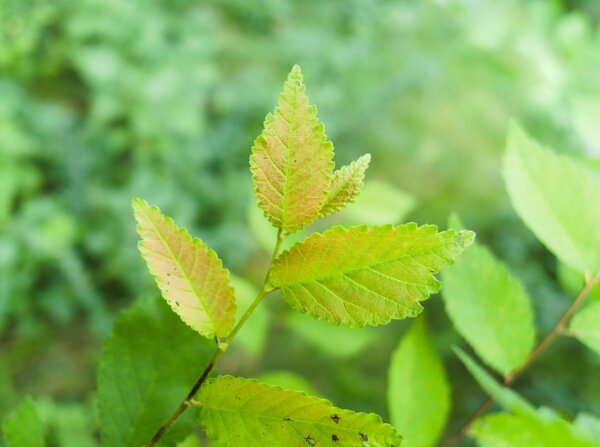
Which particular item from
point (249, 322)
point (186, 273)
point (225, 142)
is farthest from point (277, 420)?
point (225, 142)

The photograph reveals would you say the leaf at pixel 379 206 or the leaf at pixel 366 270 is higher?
the leaf at pixel 366 270

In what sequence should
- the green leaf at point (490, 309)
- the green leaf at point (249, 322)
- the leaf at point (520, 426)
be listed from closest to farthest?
1. the leaf at point (520, 426)
2. the green leaf at point (490, 309)
3. the green leaf at point (249, 322)

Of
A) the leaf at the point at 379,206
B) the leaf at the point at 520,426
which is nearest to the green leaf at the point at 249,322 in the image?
the leaf at the point at 379,206

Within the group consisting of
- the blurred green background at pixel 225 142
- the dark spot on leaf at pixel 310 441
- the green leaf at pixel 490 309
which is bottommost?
the blurred green background at pixel 225 142

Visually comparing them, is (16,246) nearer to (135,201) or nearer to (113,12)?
(113,12)

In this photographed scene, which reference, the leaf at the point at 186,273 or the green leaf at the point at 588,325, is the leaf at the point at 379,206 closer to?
the green leaf at the point at 588,325

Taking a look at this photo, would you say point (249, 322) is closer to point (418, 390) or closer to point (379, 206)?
point (379, 206)

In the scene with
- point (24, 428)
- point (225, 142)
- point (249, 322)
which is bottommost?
point (225, 142)
